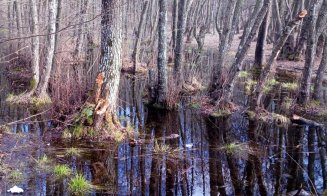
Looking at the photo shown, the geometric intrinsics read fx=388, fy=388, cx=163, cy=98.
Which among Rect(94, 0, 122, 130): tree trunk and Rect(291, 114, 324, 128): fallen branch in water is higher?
Rect(94, 0, 122, 130): tree trunk

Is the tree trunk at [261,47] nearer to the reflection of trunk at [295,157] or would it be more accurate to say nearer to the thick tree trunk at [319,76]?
the thick tree trunk at [319,76]

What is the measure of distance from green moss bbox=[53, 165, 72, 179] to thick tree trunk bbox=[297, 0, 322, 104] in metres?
7.67

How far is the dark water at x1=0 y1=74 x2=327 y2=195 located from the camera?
20.5 feet

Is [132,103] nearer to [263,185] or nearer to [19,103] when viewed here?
[19,103]

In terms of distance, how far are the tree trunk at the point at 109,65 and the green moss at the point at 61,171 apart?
6.47ft

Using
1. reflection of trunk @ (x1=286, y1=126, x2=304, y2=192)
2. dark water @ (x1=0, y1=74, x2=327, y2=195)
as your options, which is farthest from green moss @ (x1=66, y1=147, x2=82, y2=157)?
reflection of trunk @ (x1=286, y1=126, x2=304, y2=192)

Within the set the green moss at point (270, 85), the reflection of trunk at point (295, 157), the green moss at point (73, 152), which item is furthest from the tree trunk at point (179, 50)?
the green moss at point (73, 152)

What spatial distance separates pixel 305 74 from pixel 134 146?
Result: 6.01 metres

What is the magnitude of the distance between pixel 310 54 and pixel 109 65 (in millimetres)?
6150

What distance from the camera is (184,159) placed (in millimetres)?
7461

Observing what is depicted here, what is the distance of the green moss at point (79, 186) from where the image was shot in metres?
5.89

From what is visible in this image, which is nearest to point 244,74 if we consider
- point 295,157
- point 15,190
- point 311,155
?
point 311,155

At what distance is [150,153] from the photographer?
25.3ft

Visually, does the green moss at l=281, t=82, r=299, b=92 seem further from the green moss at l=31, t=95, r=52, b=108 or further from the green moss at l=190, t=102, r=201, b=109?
the green moss at l=31, t=95, r=52, b=108
